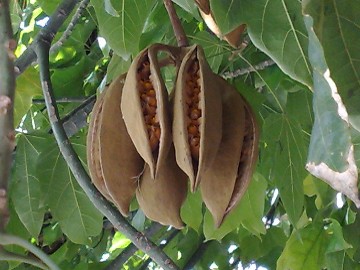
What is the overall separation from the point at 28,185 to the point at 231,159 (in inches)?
27.0

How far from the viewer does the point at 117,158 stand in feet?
2.77

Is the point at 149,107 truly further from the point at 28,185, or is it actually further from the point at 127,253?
the point at 127,253

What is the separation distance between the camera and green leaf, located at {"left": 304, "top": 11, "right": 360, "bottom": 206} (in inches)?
23.0

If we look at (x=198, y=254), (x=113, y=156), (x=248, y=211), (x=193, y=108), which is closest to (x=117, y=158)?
(x=113, y=156)

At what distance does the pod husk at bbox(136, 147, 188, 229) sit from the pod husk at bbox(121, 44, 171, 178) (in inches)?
0.9

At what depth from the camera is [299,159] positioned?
55.3 inches

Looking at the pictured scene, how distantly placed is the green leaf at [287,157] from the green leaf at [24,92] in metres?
0.43

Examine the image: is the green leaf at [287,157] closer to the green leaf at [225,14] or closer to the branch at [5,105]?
the green leaf at [225,14]

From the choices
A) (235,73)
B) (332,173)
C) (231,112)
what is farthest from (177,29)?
(235,73)

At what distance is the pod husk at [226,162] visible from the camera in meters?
0.84

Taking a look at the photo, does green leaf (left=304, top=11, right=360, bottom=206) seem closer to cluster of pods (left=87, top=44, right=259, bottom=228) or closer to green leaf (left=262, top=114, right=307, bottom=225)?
cluster of pods (left=87, top=44, right=259, bottom=228)

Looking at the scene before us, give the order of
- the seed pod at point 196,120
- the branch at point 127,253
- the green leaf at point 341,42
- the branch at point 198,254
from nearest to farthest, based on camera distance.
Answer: the green leaf at point 341,42 → the seed pod at point 196,120 → the branch at point 127,253 → the branch at point 198,254

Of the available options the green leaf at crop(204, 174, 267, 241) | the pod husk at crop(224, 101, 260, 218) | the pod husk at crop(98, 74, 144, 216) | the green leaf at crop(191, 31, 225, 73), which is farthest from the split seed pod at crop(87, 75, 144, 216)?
the green leaf at crop(204, 174, 267, 241)

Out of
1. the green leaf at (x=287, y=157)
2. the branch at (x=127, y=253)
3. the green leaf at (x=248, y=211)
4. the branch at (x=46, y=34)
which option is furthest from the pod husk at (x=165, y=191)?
the branch at (x=127, y=253)
